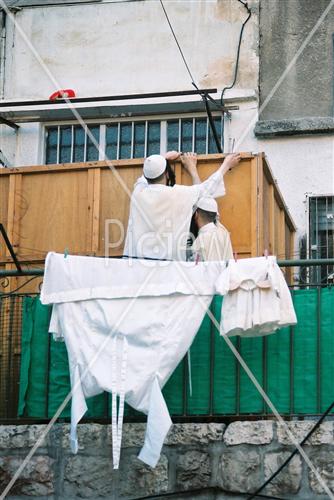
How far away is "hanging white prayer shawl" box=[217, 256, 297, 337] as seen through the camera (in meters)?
10.3

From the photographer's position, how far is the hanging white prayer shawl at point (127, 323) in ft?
34.3

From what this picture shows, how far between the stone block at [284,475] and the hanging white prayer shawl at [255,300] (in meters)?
1.01

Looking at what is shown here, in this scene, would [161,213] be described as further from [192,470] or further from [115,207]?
[192,470]

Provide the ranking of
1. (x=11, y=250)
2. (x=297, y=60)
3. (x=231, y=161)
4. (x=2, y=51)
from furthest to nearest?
(x=2, y=51) < (x=297, y=60) < (x=231, y=161) < (x=11, y=250)

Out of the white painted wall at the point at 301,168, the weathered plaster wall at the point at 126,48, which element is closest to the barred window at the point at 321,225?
the white painted wall at the point at 301,168

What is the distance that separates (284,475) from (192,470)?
2.43 ft

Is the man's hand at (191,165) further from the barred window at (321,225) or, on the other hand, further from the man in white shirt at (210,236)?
the barred window at (321,225)

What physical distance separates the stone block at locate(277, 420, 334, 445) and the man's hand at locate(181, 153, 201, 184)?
102 inches

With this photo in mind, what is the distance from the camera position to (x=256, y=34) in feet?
48.6

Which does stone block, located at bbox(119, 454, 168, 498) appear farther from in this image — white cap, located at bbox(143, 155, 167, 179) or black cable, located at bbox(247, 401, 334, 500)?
white cap, located at bbox(143, 155, 167, 179)

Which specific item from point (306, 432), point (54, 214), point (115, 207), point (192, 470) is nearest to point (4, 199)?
point (54, 214)

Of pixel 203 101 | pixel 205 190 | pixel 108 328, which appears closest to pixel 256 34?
pixel 203 101

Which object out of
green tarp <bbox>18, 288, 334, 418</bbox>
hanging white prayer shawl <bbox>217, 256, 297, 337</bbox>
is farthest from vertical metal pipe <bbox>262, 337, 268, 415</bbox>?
hanging white prayer shawl <bbox>217, 256, 297, 337</bbox>

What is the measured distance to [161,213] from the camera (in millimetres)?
11500
